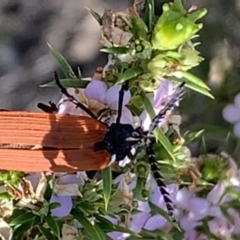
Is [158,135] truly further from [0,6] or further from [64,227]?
[0,6]

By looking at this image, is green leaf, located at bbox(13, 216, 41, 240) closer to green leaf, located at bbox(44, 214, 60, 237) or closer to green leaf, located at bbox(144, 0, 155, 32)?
green leaf, located at bbox(44, 214, 60, 237)

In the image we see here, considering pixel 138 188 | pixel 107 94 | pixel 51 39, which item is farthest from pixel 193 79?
pixel 51 39

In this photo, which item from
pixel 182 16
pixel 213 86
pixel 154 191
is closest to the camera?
pixel 182 16

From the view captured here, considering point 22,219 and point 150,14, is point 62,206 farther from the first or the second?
point 150,14

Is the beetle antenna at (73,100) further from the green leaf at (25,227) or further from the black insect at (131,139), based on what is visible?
the green leaf at (25,227)

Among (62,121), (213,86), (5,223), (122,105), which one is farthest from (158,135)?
(213,86)

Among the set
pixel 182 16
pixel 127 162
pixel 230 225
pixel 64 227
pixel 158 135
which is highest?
pixel 182 16
